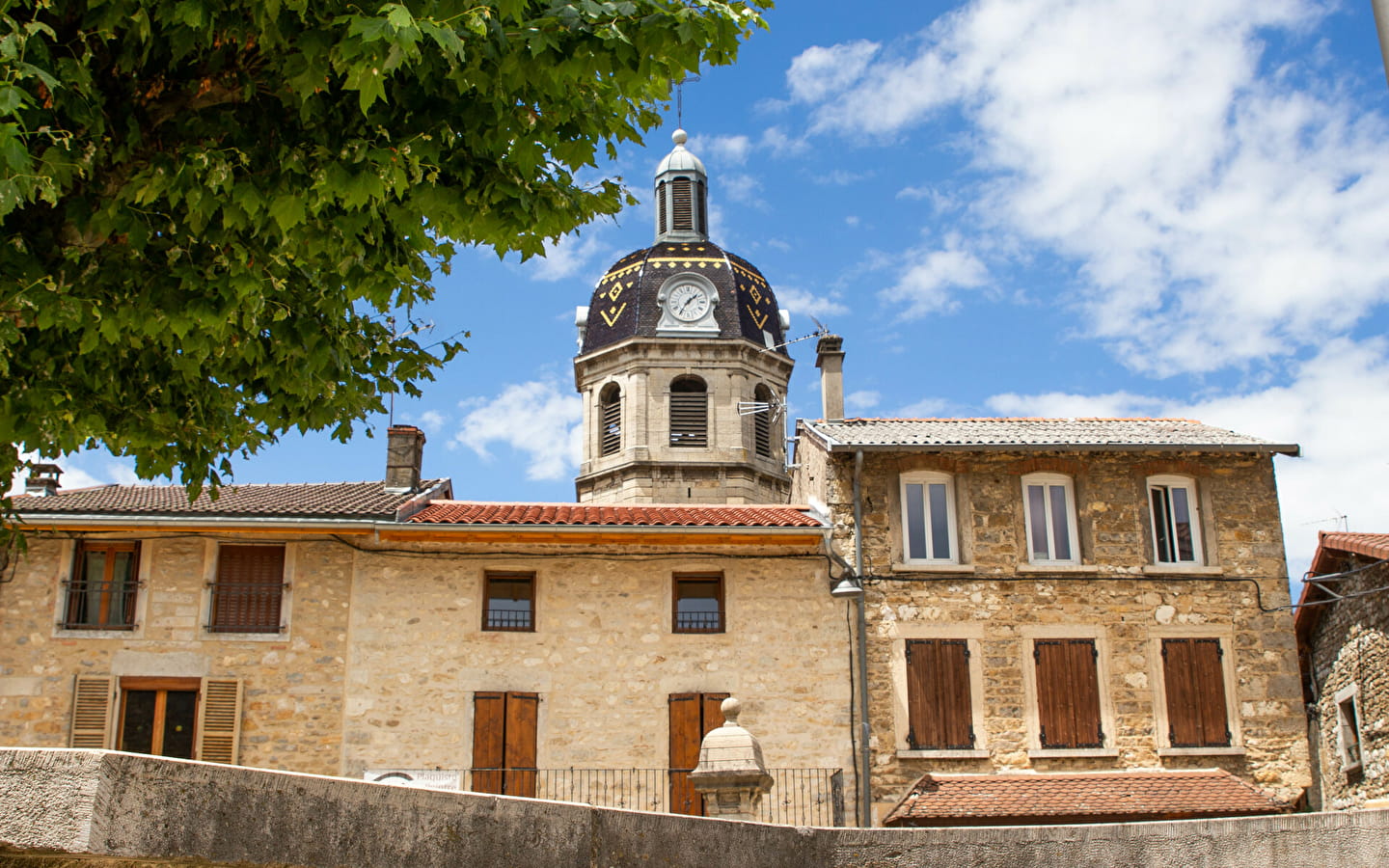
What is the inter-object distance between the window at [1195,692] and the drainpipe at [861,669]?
4.12 meters

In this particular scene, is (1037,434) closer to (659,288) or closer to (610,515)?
(610,515)

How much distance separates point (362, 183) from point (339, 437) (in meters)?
3.01

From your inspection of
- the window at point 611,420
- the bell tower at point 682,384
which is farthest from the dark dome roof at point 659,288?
the window at point 611,420

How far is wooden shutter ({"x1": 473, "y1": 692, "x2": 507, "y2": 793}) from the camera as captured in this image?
17.0 meters

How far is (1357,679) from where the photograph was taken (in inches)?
729

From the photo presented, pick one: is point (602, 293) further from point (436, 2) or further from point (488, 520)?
point (436, 2)

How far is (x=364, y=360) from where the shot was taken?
27.2 feet

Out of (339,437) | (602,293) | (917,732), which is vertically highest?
(602,293)

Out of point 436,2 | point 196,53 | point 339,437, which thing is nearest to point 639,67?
point 436,2

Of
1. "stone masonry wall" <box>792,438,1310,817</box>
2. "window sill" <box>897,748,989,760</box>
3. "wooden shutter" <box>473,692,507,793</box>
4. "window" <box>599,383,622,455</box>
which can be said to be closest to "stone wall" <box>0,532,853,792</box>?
"wooden shutter" <box>473,692,507,793</box>

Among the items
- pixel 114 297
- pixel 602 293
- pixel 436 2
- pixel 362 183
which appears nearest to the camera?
pixel 436 2

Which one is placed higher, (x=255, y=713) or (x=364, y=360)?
(x=364, y=360)

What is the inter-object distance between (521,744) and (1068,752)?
7234 millimetres

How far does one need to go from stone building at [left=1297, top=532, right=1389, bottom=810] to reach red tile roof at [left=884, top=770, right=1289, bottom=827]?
75.1 inches
